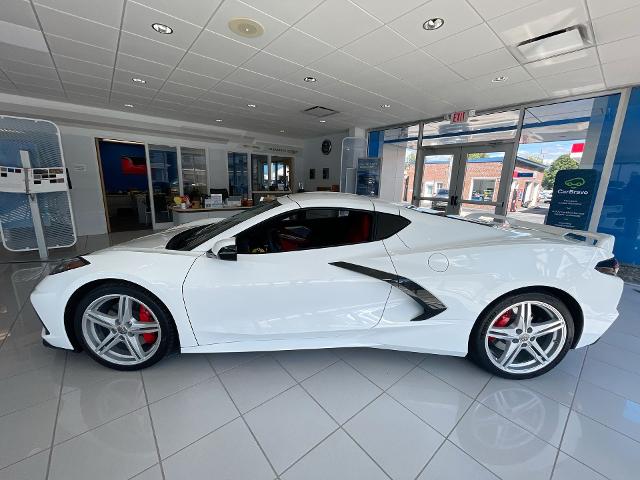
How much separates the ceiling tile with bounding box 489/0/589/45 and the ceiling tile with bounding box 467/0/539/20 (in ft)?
0.21

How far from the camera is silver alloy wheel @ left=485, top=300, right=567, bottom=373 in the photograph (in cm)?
159

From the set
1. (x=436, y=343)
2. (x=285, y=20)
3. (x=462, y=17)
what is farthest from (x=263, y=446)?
(x=462, y=17)

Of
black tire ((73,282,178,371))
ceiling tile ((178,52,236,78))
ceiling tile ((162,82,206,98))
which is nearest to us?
black tire ((73,282,178,371))

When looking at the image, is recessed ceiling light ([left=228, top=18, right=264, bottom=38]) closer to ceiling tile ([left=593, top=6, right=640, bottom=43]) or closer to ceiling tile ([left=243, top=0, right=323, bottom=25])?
ceiling tile ([left=243, top=0, right=323, bottom=25])

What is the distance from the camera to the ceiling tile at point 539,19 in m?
2.06

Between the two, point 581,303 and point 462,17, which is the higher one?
point 462,17

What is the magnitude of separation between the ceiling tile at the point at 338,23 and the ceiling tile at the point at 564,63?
2126 millimetres

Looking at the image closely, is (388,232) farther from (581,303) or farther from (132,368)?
(132,368)

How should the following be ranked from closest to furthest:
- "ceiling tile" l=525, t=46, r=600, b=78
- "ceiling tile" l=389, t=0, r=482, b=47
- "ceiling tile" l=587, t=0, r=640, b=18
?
"ceiling tile" l=587, t=0, r=640, b=18
"ceiling tile" l=389, t=0, r=482, b=47
"ceiling tile" l=525, t=46, r=600, b=78

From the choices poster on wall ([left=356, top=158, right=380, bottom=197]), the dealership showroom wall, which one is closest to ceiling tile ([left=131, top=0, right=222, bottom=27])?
the dealership showroom wall

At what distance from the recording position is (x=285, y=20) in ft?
7.63

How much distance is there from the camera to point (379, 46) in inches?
107

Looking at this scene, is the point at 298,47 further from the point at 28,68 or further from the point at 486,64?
the point at 28,68

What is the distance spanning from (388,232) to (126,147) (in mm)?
11287
